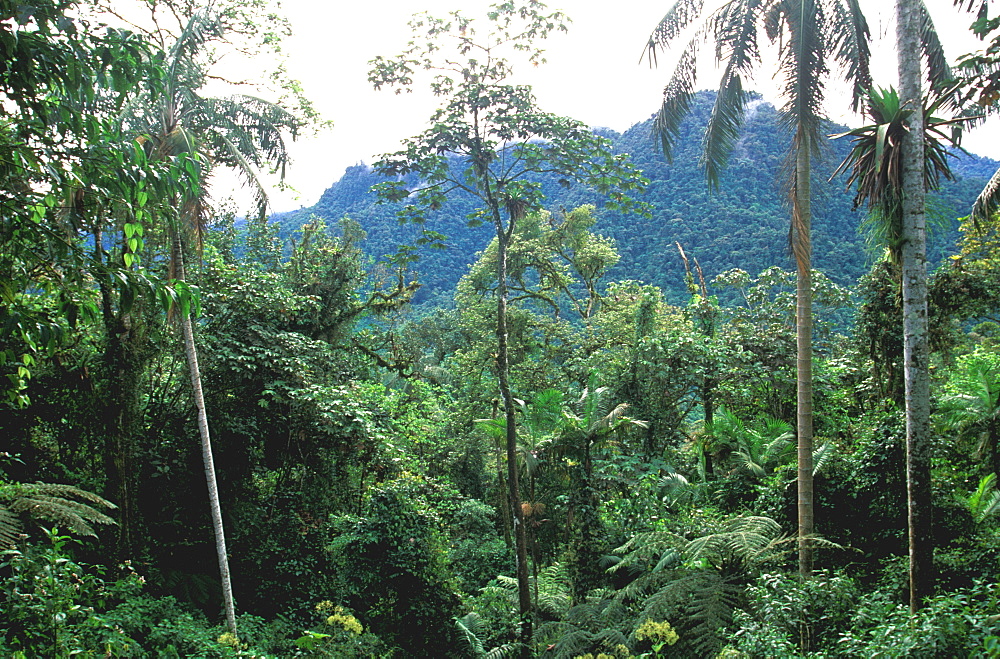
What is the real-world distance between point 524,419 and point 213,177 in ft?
21.2

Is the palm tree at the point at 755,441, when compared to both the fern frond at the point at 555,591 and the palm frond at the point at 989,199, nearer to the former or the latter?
the fern frond at the point at 555,591

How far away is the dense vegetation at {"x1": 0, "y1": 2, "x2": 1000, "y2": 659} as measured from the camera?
361cm

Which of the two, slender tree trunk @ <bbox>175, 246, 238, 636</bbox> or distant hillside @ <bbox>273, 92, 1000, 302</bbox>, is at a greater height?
distant hillside @ <bbox>273, 92, 1000, 302</bbox>

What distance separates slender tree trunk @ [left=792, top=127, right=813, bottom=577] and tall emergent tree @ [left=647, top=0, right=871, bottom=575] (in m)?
0.01

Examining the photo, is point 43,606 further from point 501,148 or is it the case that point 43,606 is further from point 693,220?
point 693,220

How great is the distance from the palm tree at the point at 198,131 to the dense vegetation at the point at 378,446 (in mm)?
52

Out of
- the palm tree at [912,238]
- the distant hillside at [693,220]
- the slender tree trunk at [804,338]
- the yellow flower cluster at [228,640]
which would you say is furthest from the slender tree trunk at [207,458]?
the distant hillside at [693,220]

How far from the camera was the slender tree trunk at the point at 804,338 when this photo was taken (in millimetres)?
6445

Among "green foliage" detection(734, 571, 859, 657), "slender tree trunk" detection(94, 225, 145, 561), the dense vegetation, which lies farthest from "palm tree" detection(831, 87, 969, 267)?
"slender tree trunk" detection(94, 225, 145, 561)

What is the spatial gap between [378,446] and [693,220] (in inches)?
912

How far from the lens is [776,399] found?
Answer: 41.5 feet

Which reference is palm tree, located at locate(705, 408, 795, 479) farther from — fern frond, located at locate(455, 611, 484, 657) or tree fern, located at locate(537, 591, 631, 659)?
fern frond, located at locate(455, 611, 484, 657)

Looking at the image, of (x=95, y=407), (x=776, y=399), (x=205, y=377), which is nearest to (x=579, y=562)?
(x=776, y=399)

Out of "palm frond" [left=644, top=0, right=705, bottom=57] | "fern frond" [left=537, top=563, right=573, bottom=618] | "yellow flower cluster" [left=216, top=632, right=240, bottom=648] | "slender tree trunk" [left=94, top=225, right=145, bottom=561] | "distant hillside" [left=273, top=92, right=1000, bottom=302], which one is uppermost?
"distant hillside" [left=273, top=92, right=1000, bottom=302]
